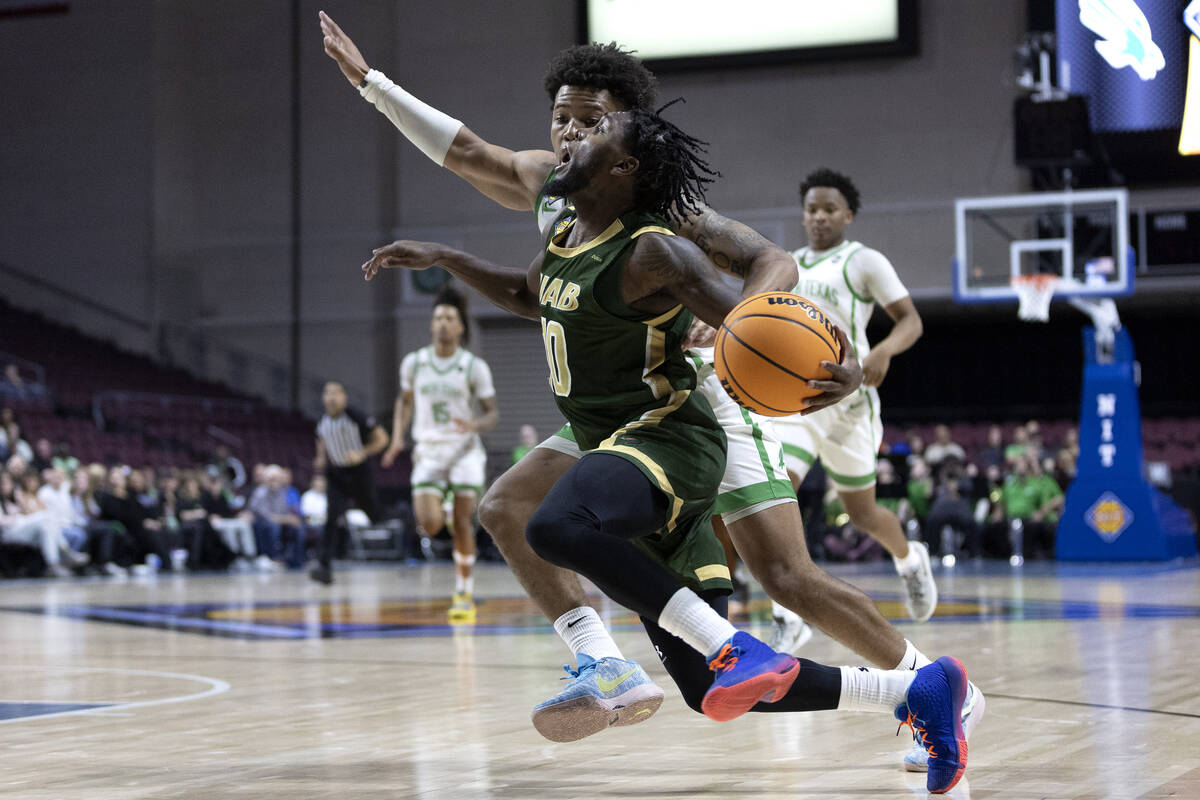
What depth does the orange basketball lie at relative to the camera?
3070mm

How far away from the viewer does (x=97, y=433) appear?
1997cm

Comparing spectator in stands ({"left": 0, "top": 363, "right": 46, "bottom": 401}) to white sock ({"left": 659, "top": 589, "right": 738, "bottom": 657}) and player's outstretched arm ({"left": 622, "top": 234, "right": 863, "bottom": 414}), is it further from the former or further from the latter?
white sock ({"left": 659, "top": 589, "right": 738, "bottom": 657})

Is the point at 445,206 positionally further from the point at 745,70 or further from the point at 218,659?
the point at 218,659

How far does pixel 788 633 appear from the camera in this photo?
6.03m

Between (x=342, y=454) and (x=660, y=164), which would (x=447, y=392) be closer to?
(x=342, y=454)

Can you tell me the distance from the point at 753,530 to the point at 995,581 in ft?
30.0

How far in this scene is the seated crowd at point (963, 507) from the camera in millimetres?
16078

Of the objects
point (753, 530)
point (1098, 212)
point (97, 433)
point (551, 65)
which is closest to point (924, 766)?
point (753, 530)

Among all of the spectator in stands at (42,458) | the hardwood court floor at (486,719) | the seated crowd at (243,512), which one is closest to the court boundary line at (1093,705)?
the hardwood court floor at (486,719)

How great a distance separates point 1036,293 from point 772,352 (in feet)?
44.1

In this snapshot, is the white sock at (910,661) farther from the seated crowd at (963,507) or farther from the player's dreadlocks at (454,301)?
the seated crowd at (963,507)

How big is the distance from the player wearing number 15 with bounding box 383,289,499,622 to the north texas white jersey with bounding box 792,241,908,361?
3441 mm

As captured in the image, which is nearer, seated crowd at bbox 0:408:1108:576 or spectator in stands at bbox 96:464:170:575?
seated crowd at bbox 0:408:1108:576

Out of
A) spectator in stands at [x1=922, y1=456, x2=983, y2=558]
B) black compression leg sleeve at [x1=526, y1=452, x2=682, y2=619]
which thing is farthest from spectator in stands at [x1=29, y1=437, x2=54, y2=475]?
black compression leg sleeve at [x1=526, y1=452, x2=682, y2=619]
